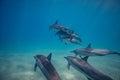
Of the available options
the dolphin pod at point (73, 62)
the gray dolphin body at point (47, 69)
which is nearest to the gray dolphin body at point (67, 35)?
the dolphin pod at point (73, 62)

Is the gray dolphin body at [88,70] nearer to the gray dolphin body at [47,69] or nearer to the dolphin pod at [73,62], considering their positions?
the dolphin pod at [73,62]

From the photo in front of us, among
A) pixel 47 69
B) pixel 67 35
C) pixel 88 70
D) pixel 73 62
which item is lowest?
pixel 88 70

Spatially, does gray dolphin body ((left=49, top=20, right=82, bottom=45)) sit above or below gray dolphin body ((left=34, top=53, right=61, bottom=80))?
above

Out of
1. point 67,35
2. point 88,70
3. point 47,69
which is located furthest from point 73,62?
point 67,35

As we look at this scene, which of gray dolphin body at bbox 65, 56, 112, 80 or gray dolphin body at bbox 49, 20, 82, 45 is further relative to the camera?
gray dolphin body at bbox 49, 20, 82, 45

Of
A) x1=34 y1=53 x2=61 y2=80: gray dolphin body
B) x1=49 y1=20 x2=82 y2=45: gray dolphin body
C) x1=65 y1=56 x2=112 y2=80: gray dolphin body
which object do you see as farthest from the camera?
x1=49 y1=20 x2=82 y2=45: gray dolphin body

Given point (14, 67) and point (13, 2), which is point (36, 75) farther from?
point (13, 2)

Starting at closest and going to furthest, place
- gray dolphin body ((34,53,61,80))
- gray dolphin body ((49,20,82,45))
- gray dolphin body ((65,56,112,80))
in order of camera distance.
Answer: gray dolphin body ((65,56,112,80)) < gray dolphin body ((34,53,61,80)) < gray dolphin body ((49,20,82,45))

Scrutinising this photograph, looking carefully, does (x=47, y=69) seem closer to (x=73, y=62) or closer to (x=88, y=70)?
(x=73, y=62)

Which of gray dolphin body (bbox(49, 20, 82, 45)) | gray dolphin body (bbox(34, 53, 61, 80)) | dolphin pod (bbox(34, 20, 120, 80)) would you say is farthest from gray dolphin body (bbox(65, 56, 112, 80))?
gray dolphin body (bbox(49, 20, 82, 45))

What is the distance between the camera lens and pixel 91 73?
652 cm

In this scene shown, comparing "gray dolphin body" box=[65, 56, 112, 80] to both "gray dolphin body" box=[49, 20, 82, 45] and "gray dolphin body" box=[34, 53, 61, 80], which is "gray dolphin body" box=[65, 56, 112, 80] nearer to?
"gray dolphin body" box=[34, 53, 61, 80]

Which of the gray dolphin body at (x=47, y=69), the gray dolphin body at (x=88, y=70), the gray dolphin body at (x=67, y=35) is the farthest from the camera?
the gray dolphin body at (x=67, y=35)

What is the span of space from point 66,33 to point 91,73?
4.51 metres
